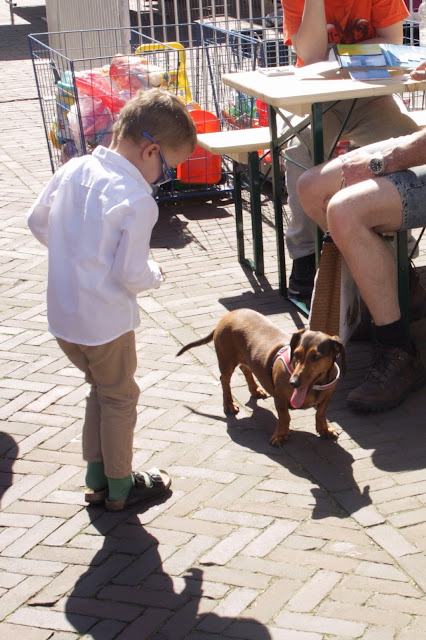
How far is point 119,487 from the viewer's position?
3281 millimetres

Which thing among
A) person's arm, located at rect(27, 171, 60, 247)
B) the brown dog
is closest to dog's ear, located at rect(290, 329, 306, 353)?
the brown dog

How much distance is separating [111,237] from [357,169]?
64.8 inches

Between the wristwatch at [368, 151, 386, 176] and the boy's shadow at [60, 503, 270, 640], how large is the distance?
1941 millimetres

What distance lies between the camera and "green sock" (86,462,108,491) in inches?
132

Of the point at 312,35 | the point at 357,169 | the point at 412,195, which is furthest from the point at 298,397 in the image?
the point at 312,35

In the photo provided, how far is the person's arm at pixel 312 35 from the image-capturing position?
4867 millimetres

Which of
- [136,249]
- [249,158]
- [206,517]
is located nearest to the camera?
[136,249]

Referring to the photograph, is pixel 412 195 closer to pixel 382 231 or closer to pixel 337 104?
pixel 382 231

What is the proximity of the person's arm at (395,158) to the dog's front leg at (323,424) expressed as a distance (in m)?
1.11

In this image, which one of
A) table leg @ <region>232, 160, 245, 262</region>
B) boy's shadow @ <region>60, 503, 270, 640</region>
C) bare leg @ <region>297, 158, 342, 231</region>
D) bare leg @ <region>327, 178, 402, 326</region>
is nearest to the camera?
boy's shadow @ <region>60, 503, 270, 640</region>

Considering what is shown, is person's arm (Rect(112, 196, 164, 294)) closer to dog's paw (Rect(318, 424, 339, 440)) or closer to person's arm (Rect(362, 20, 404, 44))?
dog's paw (Rect(318, 424, 339, 440))

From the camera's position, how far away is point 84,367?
3158 mm

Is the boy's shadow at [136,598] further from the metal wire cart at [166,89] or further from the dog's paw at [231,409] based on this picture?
the metal wire cart at [166,89]

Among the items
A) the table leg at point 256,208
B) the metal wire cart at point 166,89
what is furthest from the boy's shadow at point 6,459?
the metal wire cart at point 166,89
